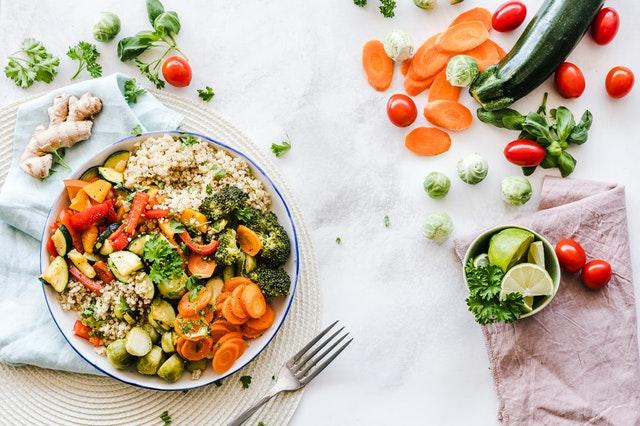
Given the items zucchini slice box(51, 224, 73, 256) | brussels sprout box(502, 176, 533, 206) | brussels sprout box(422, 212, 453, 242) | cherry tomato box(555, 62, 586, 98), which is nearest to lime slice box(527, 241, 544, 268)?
brussels sprout box(502, 176, 533, 206)

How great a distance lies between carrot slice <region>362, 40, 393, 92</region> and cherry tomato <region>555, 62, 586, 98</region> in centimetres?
106

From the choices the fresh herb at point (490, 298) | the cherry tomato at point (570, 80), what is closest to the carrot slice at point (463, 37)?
the cherry tomato at point (570, 80)

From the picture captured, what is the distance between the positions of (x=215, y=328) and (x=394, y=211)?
134 centimetres

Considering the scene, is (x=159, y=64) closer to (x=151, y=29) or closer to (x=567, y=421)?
(x=151, y=29)

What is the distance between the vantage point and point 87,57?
3.81 meters

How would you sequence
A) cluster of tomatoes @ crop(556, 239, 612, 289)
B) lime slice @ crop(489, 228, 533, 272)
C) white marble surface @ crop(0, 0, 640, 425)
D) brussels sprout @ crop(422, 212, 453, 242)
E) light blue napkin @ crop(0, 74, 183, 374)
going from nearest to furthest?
1. lime slice @ crop(489, 228, 533, 272)
2. light blue napkin @ crop(0, 74, 183, 374)
3. cluster of tomatoes @ crop(556, 239, 612, 289)
4. brussels sprout @ crop(422, 212, 453, 242)
5. white marble surface @ crop(0, 0, 640, 425)

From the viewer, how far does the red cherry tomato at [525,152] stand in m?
3.82

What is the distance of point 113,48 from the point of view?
3.95m

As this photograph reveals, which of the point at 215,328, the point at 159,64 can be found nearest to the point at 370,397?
the point at 215,328

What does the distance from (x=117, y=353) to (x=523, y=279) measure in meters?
2.25

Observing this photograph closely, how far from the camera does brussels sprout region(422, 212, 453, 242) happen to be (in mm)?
3840

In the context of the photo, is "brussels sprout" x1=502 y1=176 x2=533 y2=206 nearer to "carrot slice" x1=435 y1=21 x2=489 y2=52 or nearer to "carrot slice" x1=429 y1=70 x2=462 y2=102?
"carrot slice" x1=429 y1=70 x2=462 y2=102

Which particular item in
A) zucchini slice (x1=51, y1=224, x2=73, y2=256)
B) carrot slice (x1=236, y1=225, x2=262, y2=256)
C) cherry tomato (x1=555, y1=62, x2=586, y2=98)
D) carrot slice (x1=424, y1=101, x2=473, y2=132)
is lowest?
zucchini slice (x1=51, y1=224, x2=73, y2=256)

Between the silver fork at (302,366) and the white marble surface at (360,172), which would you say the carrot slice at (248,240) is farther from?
the silver fork at (302,366)
